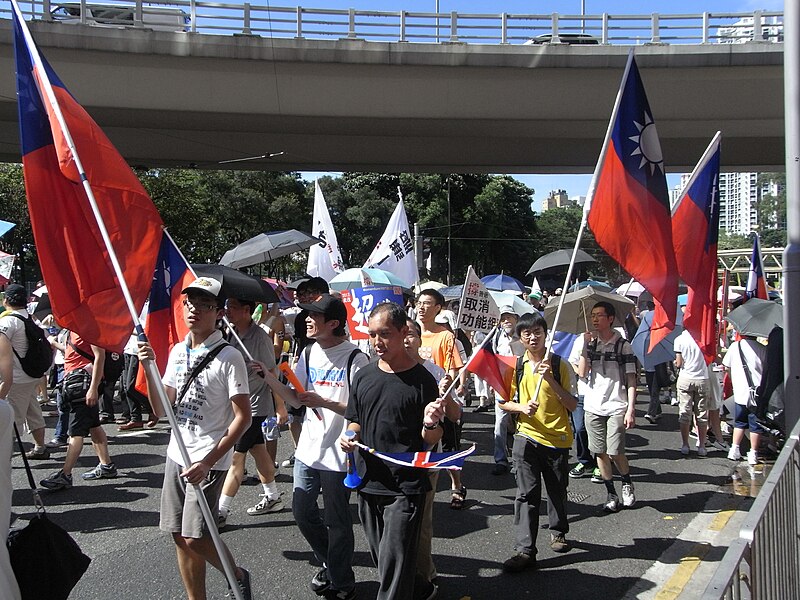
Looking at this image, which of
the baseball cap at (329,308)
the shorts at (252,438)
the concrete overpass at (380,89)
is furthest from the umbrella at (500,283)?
the baseball cap at (329,308)

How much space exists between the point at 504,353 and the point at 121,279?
25.5ft

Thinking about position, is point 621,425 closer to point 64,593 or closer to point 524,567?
point 524,567

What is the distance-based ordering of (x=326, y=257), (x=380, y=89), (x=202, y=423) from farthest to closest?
(x=380, y=89)
(x=326, y=257)
(x=202, y=423)

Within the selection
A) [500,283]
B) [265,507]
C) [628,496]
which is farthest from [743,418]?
[500,283]

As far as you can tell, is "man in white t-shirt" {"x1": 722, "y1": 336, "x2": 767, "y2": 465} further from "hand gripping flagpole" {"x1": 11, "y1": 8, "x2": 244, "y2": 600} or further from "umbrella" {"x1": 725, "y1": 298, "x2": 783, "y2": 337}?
"hand gripping flagpole" {"x1": 11, "y1": 8, "x2": 244, "y2": 600}

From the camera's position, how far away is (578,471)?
303 inches

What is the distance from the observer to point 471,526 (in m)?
5.96

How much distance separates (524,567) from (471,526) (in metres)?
1.03

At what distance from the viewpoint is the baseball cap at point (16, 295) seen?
6645 millimetres

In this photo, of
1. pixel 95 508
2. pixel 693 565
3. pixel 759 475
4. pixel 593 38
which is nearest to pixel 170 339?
pixel 95 508

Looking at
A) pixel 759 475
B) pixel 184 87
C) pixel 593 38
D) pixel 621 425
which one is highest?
pixel 593 38

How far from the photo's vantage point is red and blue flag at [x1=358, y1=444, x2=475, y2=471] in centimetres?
365

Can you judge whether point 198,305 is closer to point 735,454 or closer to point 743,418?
point 743,418

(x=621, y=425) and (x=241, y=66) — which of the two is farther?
(x=241, y=66)
